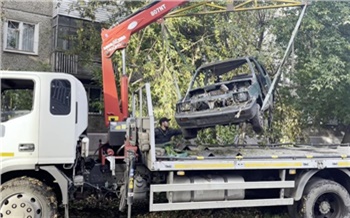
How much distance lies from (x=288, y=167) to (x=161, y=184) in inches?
85.8

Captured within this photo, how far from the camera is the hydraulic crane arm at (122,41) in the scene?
7242 millimetres

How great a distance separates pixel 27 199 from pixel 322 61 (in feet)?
28.1

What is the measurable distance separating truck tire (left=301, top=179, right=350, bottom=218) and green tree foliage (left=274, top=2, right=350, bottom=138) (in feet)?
A: 13.8

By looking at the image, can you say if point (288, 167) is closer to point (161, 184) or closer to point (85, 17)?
point (161, 184)

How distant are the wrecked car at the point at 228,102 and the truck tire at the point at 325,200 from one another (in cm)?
144

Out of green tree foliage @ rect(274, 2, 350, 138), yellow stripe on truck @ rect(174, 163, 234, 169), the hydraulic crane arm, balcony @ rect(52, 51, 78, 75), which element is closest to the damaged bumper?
yellow stripe on truck @ rect(174, 163, 234, 169)

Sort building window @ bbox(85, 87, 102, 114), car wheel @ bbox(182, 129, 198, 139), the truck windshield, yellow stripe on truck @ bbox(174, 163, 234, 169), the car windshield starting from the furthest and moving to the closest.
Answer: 1. building window @ bbox(85, 87, 102, 114)
2. the car windshield
3. car wheel @ bbox(182, 129, 198, 139)
4. yellow stripe on truck @ bbox(174, 163, 234, 169)
5. the truck windshield

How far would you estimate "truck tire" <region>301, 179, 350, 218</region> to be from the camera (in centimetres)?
→ 642

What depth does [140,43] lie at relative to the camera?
1119 centimetres

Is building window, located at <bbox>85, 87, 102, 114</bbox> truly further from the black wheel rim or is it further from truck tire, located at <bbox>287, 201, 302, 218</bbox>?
the black wheel rim

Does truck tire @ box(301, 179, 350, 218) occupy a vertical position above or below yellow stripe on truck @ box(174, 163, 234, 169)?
below

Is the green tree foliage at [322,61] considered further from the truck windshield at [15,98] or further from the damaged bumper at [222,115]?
the truck windshield at [15,98]

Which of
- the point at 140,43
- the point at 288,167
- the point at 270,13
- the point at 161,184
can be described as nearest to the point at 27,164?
the point at 161,184

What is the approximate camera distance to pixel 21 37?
15859mm
